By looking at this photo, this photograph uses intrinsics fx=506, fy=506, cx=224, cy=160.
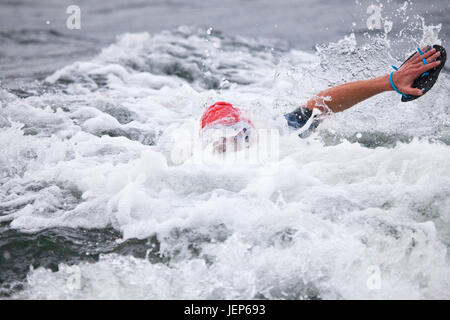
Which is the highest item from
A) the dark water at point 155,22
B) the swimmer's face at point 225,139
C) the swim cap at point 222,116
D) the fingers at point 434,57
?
the dark water at point 155,22

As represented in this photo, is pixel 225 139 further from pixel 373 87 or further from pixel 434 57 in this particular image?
pixel 434 57

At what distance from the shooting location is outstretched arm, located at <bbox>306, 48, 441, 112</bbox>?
13.2ft

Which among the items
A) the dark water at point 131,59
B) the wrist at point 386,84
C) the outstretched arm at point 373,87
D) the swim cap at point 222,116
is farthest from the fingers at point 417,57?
the swim cap at point 222,116

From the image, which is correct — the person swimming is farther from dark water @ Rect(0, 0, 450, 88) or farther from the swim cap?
dark water @ Rect(0, 0, 450, 88)

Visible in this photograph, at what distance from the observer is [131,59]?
8461 mm

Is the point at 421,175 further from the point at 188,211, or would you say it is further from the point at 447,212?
the point at 188,211

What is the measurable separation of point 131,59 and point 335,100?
4.75 m

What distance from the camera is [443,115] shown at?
497 centimetres

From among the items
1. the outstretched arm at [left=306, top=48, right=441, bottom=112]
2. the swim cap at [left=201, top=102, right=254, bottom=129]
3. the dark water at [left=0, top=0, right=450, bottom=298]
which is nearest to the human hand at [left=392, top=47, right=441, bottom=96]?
the outstretched arm at [left=306, top=48, right=441, bottom=112]

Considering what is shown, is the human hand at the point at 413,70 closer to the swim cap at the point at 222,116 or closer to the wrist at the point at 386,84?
the wrist at the point at 386,84

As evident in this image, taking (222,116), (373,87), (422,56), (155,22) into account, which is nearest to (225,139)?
(222,116)

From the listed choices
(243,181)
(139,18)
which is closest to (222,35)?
(139,18)

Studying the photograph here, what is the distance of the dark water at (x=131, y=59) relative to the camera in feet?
11.0

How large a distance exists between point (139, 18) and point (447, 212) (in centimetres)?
1014
